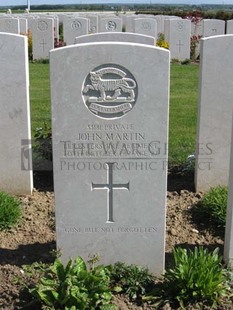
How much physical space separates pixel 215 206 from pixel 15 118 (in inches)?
82.9

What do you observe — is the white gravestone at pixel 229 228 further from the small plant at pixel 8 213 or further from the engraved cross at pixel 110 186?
the small plant at pixel 8 213

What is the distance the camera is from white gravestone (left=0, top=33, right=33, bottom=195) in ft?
16.4

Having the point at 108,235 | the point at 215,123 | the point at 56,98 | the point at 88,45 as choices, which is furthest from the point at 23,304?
the point at 215,123

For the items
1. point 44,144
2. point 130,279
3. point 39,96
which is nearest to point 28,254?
point 130,279

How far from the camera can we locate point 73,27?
1672 centimetres

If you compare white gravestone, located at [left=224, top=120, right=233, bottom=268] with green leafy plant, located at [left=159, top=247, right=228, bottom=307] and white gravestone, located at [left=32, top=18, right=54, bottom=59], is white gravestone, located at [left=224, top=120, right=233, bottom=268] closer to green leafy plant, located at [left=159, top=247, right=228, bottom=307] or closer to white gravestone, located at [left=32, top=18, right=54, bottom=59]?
green leafy plant, located at [left=159, top=247, right=228, bottom=307]

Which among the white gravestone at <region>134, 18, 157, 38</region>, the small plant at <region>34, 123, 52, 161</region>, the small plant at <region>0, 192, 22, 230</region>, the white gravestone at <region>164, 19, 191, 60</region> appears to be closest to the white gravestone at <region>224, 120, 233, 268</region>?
the small plant at <region>0, 192, 22, 230</region>

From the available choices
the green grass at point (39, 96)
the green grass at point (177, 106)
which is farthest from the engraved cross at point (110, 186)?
the green grass at point (39, 96)

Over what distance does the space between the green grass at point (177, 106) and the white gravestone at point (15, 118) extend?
1.75 m

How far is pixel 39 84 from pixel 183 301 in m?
8.38

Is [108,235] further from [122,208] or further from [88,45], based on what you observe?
[88,45]

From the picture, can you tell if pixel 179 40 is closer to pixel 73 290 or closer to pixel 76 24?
pixel 76 24

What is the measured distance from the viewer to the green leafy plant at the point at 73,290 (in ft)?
10.8

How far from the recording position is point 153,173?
363cm
